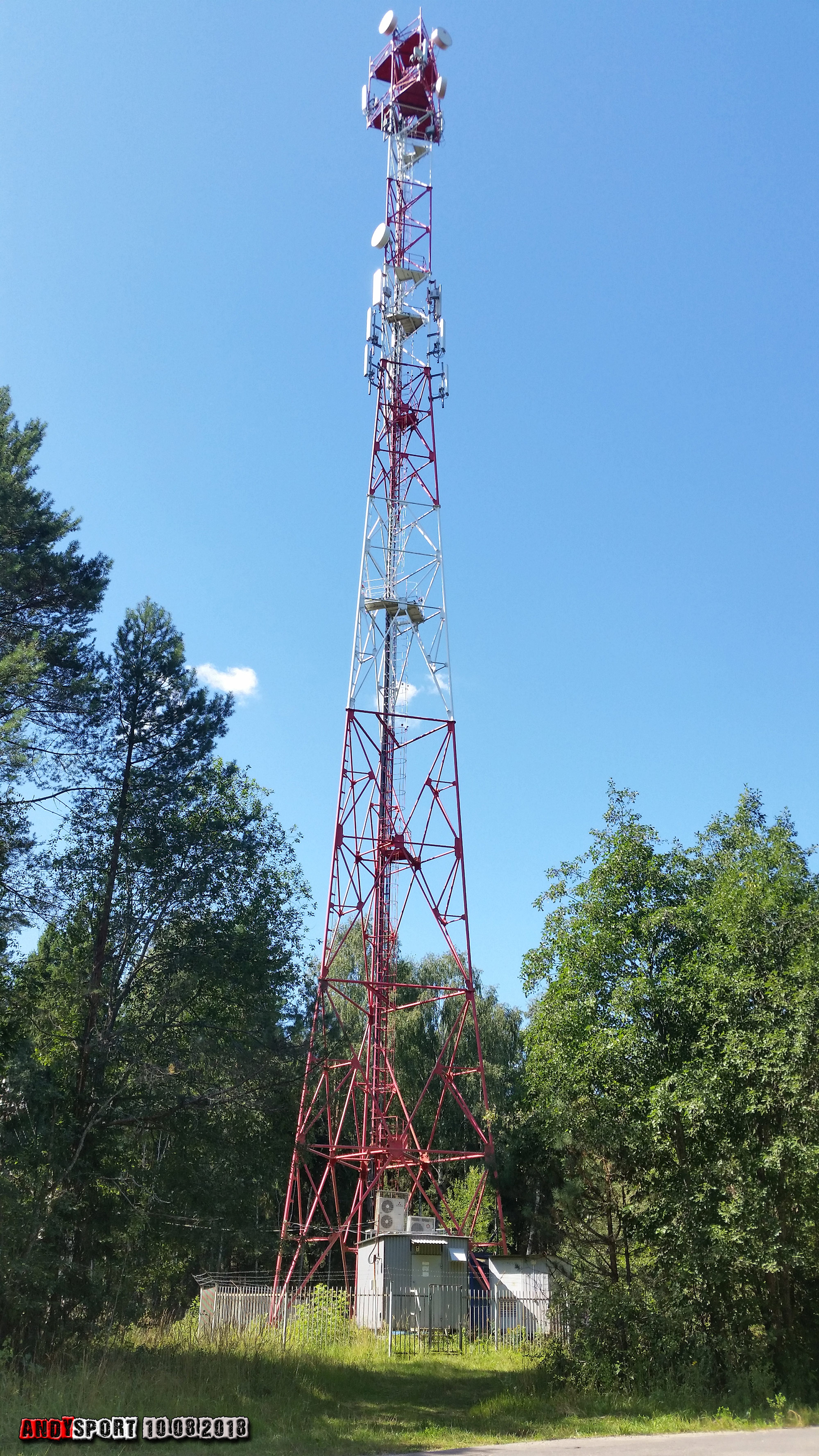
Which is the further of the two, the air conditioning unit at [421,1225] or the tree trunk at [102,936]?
the air conditioning unit at [421,1225]

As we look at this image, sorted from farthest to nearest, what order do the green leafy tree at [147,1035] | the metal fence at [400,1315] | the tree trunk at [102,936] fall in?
1. the metal fence at [400,1315]
2. the tree trunk at [102,936]
3. the green leafy tree at [147,1035]

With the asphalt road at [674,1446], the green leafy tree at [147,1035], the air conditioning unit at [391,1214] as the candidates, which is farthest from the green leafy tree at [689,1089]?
the air conditioning unit at [391,1214]

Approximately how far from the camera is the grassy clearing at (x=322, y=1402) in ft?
40.4

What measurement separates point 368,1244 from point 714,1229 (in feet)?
33.0

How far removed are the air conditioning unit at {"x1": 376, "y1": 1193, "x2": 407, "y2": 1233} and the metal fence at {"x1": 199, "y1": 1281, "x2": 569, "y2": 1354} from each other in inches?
70.7

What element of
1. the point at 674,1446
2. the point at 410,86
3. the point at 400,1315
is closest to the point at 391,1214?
the point at 400,1315

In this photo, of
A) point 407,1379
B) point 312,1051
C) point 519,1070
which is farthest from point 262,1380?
point 519,1070

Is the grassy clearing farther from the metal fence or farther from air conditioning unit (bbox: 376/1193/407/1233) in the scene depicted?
air conditioning unit (bbox: 376/1193/407/1233)

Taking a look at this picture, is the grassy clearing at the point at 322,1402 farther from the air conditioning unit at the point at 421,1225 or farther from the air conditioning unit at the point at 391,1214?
the air conditioning unit at the point at 391,1214

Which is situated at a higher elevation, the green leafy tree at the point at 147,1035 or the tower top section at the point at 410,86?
the tower top section at the point at 410,86

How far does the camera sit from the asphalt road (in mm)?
11211

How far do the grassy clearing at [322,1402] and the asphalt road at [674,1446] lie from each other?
1.83 feet

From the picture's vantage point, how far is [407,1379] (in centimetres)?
1811

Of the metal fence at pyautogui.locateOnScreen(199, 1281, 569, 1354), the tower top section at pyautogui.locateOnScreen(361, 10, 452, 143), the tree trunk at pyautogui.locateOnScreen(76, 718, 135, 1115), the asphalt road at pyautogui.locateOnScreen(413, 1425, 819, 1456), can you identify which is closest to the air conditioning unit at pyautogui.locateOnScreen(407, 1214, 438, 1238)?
the metal fence at pyautogui.locateOnScreen(199, 1281, 569, 1354)
